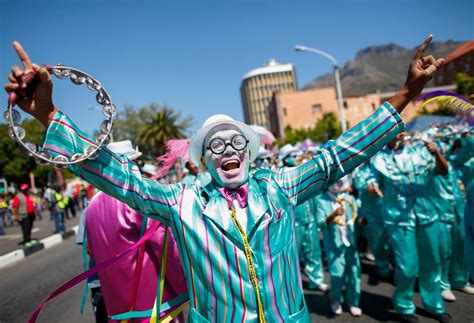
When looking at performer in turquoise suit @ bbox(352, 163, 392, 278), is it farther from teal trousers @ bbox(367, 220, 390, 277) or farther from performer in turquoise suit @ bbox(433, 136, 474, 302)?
performer in turquoise suit @ bbox(433, 136, 474, 302)

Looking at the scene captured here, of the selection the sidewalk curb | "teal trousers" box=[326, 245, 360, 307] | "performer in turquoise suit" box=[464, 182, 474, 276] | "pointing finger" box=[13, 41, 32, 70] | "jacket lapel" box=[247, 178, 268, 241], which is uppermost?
"pointing finger" box=[13, 41, 32, 70]

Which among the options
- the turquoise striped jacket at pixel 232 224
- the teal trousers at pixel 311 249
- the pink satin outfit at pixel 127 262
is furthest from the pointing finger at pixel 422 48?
the teal trousers at pixel 311 249

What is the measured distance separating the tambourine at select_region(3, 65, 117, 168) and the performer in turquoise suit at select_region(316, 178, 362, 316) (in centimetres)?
364

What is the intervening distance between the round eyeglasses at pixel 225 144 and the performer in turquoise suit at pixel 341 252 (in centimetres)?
307

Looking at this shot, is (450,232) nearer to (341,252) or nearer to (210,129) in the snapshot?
(341,252)

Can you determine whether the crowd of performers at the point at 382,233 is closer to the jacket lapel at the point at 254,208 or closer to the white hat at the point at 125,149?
the white hat at the point at 125,149

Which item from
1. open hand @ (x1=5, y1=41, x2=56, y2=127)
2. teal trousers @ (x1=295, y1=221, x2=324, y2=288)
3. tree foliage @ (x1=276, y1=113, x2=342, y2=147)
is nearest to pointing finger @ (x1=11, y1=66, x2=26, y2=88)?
open hand @ (x1=5, y1=41, x2=56, y2=127)

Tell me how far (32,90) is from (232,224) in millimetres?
1014

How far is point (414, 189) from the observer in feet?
14.4

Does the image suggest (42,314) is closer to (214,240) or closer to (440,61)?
(214,240)

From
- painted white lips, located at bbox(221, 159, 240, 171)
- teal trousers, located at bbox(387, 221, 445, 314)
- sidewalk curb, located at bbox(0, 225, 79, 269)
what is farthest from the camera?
sidewalk curb, located at bbox(0, 225, 79, 269)

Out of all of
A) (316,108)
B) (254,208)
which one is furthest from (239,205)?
(316,108)

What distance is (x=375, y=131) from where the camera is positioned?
1.87 m

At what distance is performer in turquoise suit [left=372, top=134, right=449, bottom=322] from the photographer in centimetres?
419
